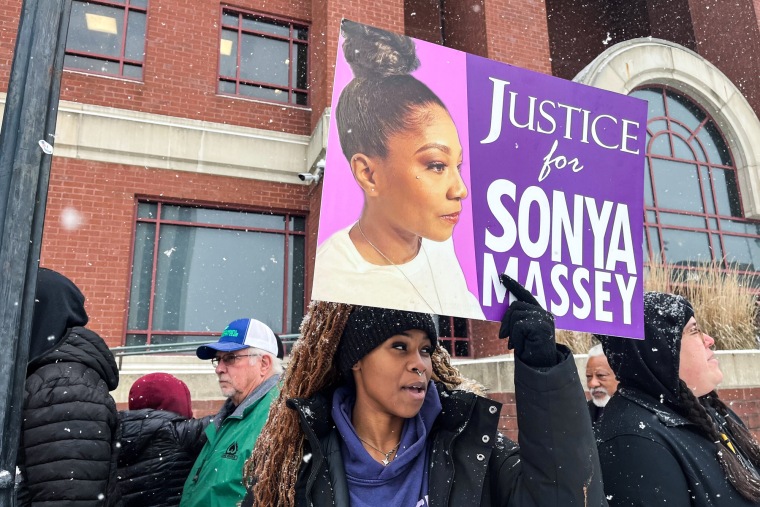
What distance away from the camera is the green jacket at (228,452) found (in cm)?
287

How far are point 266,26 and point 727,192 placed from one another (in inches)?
380

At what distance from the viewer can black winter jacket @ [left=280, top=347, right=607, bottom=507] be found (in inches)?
62.9

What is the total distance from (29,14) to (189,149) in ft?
25.4

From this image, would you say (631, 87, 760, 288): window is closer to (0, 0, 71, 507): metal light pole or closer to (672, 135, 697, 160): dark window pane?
(672, 135, 697, 160): dark window pane

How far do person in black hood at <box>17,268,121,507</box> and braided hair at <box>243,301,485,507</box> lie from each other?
68 cm

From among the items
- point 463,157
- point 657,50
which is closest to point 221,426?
point 463,157

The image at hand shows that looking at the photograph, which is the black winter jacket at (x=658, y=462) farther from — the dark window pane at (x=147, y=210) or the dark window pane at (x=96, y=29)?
the dark window pane at (x=96, y=29)

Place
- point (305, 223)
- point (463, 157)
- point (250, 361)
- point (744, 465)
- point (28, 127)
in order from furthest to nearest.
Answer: point (305, 223), point (250, 361), point (744, 465), point (463, 157), point (28, 127)

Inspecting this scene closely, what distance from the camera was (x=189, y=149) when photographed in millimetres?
9234

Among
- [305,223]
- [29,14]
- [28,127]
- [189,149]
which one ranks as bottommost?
[28,127]

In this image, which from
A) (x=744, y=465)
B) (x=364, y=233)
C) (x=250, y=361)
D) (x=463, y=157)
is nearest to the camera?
(x=364, y=233)

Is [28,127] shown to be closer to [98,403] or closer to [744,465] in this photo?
[98,403]

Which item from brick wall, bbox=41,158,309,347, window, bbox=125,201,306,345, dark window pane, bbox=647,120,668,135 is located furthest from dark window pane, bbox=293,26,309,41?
dark window pane, bbox=647,120,668,135

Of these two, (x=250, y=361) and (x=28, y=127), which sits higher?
(x=28, y=127)
